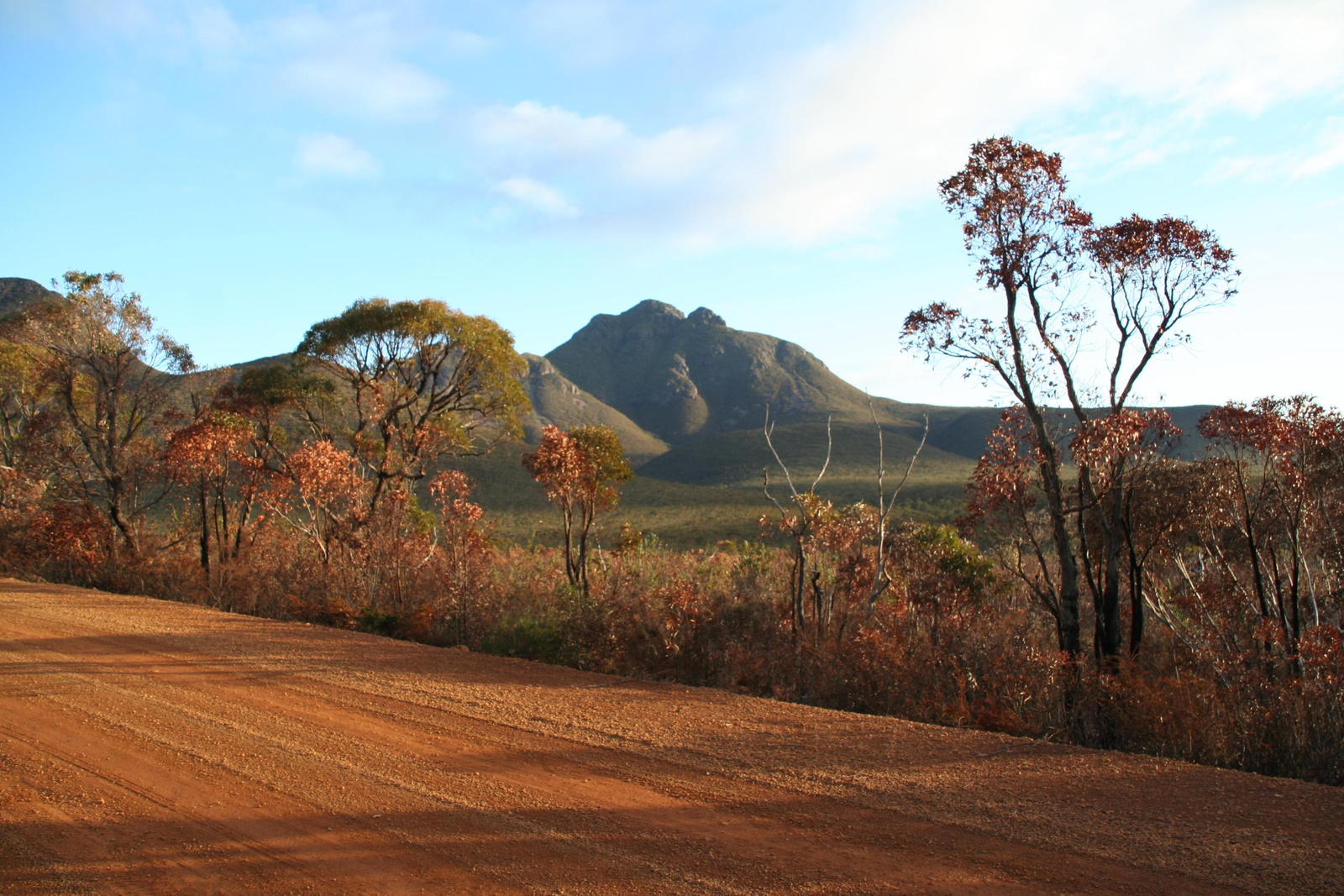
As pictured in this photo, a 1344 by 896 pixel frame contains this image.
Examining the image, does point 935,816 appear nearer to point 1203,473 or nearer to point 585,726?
point 585,726

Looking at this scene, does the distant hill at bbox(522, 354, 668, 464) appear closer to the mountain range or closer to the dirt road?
the mountain range

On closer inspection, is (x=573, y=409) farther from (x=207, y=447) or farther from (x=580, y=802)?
(x=580, y=802)

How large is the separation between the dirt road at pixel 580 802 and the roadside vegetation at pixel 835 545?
1.17 m

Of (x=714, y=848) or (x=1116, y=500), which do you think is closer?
(x=714, y=848)

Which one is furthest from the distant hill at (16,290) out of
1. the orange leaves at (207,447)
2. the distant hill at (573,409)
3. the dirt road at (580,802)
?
the distant hill at (573,409)

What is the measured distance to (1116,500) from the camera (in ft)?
31.4

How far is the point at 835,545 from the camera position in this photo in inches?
483

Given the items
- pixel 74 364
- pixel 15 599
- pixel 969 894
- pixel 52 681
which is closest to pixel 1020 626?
pixel 969 894

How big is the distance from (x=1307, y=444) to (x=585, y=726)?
834 cm

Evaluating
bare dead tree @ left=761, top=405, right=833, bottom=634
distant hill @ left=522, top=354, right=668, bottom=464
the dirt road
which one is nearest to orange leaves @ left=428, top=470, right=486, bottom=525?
bare dead tree @ left=761, top=405, right=833, bottom=634

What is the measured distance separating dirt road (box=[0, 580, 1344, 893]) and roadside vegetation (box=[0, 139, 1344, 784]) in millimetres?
1172

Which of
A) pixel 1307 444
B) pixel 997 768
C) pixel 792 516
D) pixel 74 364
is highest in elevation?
pixel 74 364

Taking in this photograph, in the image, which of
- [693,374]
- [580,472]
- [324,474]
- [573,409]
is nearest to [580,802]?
[580,472]

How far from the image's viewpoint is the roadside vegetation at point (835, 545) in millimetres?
7934
